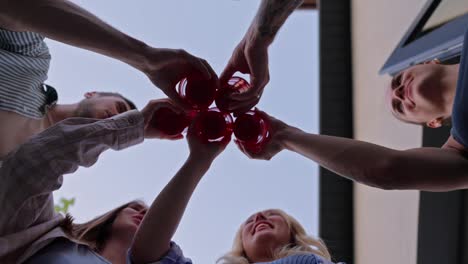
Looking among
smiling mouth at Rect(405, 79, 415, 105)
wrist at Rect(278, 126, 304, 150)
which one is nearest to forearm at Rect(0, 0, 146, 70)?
wrist at Rect(278, 126, 304, 150)

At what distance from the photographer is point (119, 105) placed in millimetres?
1186

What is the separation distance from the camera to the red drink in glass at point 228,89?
101cm

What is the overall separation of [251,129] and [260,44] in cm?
19

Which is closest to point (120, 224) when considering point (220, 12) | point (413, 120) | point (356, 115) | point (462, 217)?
point (413, 120)

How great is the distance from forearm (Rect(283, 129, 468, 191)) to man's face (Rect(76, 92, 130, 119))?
56cm

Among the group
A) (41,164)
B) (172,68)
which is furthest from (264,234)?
(41,164)

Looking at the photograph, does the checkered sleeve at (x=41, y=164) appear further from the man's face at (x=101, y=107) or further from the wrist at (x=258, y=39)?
the wrist at (x=258, y=39)

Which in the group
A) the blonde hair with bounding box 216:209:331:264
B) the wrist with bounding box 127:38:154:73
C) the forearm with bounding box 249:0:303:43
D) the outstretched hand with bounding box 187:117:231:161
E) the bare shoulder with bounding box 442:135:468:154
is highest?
the forearm with bounding box 249:0:303:43

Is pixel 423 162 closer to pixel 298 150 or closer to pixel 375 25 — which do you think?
pixel 298 150

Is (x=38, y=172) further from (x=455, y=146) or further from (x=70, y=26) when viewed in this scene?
(x=455, y=146)

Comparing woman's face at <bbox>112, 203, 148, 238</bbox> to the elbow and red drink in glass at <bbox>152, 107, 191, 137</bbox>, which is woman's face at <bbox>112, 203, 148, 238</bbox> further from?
the elbow

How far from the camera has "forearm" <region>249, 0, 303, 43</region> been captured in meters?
0.99

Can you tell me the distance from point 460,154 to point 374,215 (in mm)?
1391

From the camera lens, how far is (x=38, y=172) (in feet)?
2.61
